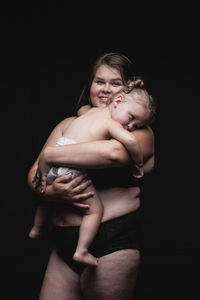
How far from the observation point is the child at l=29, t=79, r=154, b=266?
6.17 feet

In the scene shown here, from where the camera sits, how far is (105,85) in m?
2.26

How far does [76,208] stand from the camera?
1977 mm

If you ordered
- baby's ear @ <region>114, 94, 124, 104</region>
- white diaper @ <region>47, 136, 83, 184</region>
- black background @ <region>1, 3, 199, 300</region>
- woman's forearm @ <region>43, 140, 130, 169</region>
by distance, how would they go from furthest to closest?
black background @ <region>1, 3, 199, 300</region>, baby's ear @ <region>114, 94, 124, 104</region>, white diaper @ <region>47, 136, 83, 184</region>, woman's forearm @ <region>43, 140, 130, 169</region>

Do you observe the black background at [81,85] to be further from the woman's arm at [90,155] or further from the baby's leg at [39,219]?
the woman's arm at [90,155]

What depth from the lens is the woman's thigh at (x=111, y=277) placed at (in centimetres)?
193

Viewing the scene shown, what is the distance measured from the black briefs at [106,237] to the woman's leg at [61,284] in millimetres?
48

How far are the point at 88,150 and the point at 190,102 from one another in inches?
82.3

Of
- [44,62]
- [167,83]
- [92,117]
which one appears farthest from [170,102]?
[92,117]

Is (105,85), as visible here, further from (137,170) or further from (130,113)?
(137,170)

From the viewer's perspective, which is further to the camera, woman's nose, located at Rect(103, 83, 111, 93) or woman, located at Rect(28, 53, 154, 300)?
woman's nose, located at Rect(103, 83, 111, 93)

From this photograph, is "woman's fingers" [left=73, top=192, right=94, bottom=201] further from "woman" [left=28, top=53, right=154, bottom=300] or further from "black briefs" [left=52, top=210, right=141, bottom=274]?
"black briefs" [left=52, top=210, right=141, bottom=274]

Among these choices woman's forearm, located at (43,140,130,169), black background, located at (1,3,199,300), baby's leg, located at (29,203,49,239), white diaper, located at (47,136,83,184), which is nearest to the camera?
woman's forearm, located at (43,140,130,169)

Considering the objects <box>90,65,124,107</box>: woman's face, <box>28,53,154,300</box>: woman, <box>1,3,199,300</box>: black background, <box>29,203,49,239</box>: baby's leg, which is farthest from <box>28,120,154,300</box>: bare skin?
<box>1,3,199,300</box>: black background

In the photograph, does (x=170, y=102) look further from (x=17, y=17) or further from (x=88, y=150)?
(x=88, y=150)
